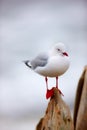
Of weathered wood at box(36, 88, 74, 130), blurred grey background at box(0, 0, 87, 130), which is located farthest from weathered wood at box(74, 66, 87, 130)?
blurred grey background at box(0, 0, 87, 130)

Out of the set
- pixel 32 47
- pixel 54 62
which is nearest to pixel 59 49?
pixel 54 62

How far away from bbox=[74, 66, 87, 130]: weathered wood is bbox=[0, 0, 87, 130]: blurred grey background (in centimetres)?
69

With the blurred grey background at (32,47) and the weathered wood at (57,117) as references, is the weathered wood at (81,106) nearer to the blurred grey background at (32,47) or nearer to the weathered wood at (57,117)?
the weathered wood at (57,117)

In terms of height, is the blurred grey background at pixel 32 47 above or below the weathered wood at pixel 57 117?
above

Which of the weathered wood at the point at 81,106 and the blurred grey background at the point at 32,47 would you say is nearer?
the weathered wood at the point at 81,106

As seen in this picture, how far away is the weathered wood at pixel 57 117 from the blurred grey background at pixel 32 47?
72 centimetres

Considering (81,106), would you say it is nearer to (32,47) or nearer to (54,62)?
(54,62)

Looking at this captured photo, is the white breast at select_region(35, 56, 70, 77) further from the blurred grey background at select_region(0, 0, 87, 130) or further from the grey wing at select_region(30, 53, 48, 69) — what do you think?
the blurred grey background at select_region(0, 0, 87, 130)

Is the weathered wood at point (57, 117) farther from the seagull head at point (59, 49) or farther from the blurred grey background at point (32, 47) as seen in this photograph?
the blurred grey background at point (32, 47)

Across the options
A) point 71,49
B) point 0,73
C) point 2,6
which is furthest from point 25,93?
point 2,6

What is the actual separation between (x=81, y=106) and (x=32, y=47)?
1130 mm

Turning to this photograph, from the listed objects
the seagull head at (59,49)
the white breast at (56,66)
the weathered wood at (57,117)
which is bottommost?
the weathered wood at (57,117)

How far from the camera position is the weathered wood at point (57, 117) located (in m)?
0.62

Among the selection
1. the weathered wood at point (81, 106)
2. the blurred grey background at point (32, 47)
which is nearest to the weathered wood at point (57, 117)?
the weathered wood at point (81, 106)
